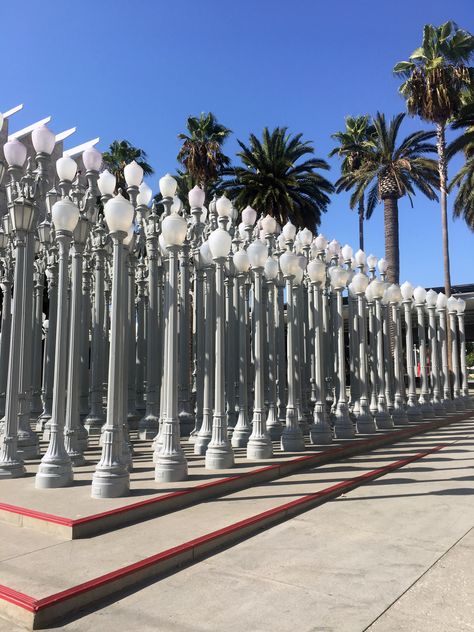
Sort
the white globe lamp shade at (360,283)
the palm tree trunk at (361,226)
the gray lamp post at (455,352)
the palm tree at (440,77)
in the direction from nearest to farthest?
the white globe lamp shade at (360,283) < the gray lamp post at (455,352) < the palm tree at (440,77) < the palm tree trunk at (361,226)

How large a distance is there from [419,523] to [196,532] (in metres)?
2.83

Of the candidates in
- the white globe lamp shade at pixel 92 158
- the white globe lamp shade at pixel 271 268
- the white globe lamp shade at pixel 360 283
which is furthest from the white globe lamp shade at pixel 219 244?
the white globe lamp shade at pixel 360 283

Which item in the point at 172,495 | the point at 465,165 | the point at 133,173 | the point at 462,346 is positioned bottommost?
the point at 172,495

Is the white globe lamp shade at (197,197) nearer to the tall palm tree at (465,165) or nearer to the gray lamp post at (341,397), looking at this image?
the gray lamp post at (341,397)

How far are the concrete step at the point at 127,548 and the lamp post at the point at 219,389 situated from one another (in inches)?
36.7

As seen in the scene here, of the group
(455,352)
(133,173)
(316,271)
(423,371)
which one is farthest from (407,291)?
(133,173)

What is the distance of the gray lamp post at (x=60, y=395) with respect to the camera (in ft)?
24.0

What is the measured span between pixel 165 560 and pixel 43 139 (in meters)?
7.52

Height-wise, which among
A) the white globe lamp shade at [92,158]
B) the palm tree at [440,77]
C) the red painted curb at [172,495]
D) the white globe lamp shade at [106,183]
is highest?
the palm tree at [440,77]

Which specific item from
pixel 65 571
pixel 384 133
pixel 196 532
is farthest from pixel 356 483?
pixel 384 133

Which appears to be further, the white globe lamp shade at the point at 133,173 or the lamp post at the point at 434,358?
the lamp post at the point at 434,358

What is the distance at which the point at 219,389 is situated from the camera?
9.04 m

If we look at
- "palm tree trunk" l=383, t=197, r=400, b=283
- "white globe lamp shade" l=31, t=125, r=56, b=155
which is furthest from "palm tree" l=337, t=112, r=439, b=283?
"white globe lamp shade" l=31, t=125, r=56, b=155

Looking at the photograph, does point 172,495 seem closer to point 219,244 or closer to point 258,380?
point 258,380
